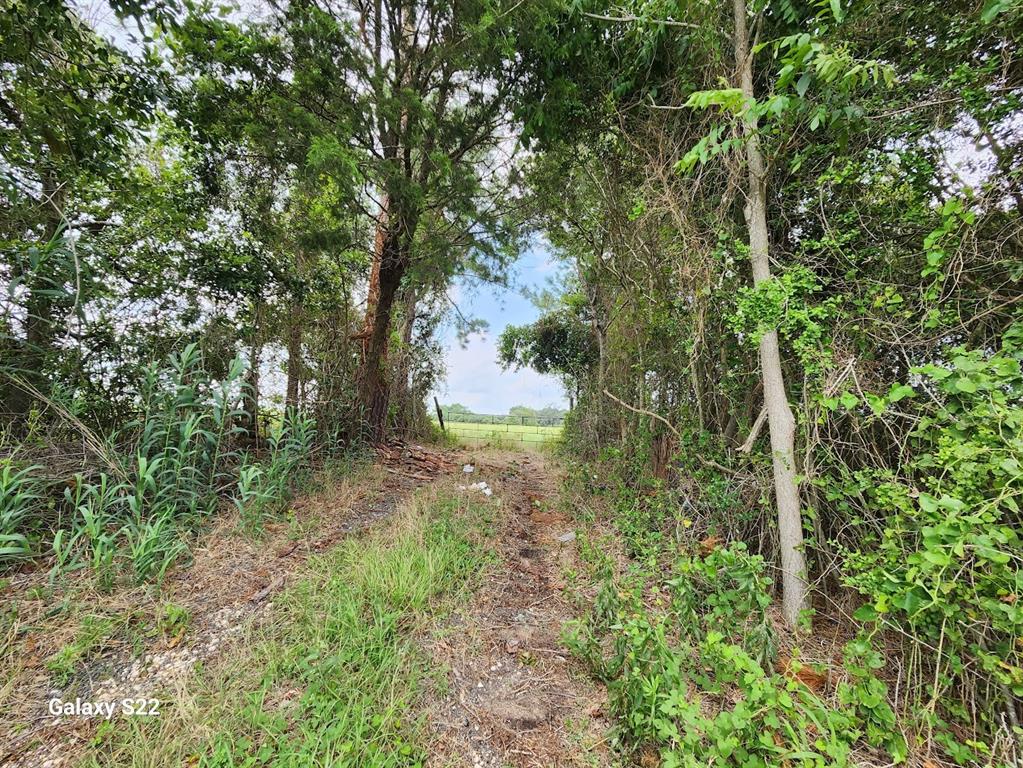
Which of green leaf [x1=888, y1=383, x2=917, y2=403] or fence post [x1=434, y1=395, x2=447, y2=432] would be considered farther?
fence post [x1=434, y1=395, x2=447, y2=432]

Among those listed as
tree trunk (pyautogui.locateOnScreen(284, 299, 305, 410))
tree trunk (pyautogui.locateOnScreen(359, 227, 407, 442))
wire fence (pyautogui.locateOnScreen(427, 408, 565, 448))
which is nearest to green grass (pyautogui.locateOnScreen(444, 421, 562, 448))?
wire fence (pyautogui.locateOnScreen(427, 408, 565, 448))

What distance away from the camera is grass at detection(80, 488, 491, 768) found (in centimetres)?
120

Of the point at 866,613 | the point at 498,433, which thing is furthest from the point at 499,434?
the point at 866,613

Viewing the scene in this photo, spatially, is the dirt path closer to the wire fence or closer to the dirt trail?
the dirt trail

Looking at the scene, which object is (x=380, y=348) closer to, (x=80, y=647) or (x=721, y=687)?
(x=80, y=647)

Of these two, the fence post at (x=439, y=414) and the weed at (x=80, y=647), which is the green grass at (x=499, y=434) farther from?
the weed at (x=80, y=647)

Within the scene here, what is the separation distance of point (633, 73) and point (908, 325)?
2670mm

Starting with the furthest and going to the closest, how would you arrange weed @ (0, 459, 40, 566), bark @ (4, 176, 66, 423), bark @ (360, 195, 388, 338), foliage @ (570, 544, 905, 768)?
bark @ (360, 195, 388, 338) < bark @ (4, 176, 66, 423) < weed @ (0, 459, 40, 566) < foliage @ (570, 544, 905, 768)

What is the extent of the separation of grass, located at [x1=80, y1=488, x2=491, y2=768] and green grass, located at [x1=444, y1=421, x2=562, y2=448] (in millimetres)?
6493

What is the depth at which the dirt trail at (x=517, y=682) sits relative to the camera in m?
1.31

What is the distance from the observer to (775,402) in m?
1.97

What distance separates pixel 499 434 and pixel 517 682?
8.05 meters

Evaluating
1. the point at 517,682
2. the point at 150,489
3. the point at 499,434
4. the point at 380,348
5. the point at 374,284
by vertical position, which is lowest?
the point at 517,682

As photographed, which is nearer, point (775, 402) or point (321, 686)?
point (321, 686)
